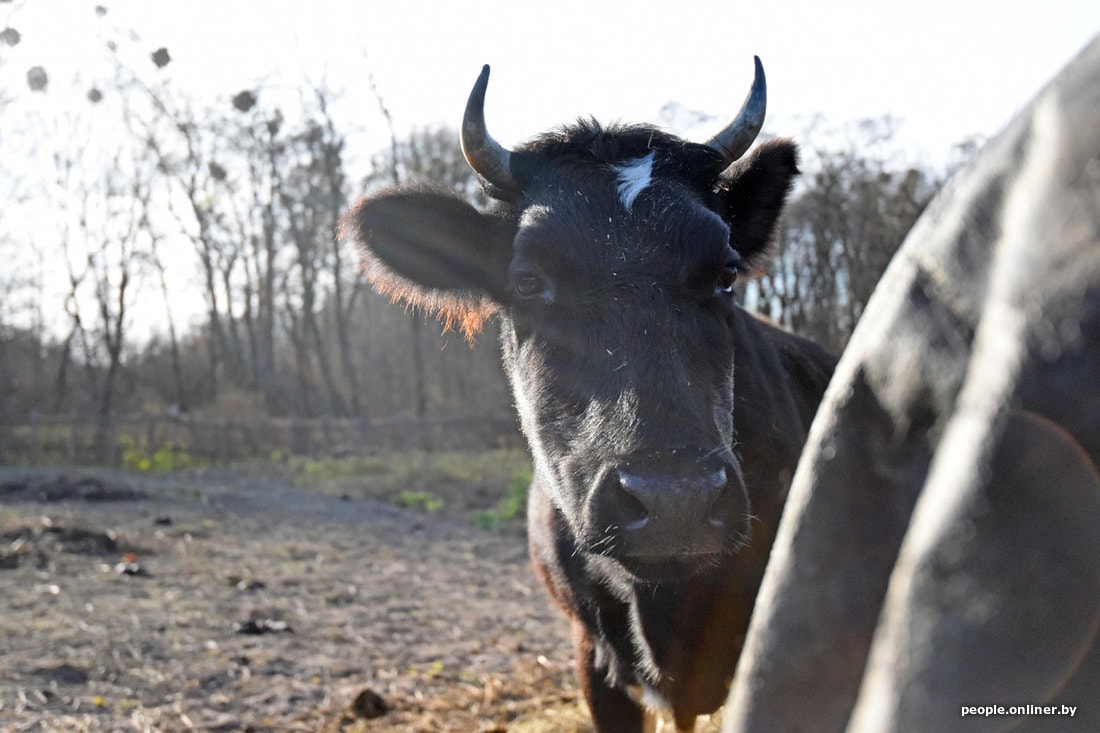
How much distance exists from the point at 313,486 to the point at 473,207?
1604 cm

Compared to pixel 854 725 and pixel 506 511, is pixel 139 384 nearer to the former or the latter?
pixel 506 511

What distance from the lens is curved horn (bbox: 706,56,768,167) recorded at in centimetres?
387

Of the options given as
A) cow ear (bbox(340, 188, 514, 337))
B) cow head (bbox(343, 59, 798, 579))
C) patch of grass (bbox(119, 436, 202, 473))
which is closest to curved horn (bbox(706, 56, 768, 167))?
cow head (bbox(343, 59, 798, 579))

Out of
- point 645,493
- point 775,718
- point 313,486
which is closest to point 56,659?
point 645,493

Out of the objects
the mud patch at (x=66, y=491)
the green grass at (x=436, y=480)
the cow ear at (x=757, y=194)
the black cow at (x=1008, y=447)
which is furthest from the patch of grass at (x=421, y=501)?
the black cow at (x=1008, y=447)

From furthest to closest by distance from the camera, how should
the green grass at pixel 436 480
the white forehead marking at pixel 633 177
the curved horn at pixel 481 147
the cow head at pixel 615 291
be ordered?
1. the green grass at pixel 436 480
2. the curved horn at pixel 481 147
3. the white forehead marking at pixel 633 177
4. the cow head at pixel 615 291

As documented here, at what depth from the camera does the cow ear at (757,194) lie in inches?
151

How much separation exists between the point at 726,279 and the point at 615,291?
0.63 meters

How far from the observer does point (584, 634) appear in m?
4.01

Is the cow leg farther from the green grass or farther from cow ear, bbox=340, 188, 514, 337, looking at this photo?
the green grass

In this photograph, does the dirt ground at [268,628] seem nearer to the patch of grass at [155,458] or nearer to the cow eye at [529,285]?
the cow eye at [529,285]

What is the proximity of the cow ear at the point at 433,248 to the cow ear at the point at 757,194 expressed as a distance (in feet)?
3.57

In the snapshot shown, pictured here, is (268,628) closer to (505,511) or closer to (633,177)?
(633,177)

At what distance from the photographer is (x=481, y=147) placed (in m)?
3.79
